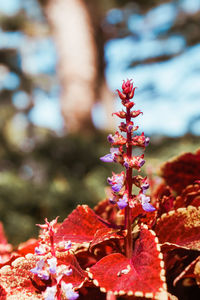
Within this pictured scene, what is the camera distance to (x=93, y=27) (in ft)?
13.3

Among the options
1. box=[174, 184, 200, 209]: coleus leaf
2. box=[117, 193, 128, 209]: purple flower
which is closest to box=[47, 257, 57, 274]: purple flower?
box=[117, 193, 128, 209]: purple flower

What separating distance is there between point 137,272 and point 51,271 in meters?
0.10

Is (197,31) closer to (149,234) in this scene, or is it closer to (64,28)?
(64,28)

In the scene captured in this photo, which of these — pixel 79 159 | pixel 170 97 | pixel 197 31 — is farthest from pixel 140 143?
pixel 170 97

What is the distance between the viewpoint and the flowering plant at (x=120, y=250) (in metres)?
0.40

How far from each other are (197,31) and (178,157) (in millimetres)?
5468

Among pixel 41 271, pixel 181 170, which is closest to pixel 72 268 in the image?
pixel 41 271

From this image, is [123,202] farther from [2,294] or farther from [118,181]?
[2,294]

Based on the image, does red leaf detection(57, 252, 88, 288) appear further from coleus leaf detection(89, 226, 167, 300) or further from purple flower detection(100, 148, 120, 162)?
purple flower detection(100, 148, 120, 162)

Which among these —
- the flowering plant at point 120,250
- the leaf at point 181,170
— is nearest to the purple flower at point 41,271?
the flowering plant at point 120,250

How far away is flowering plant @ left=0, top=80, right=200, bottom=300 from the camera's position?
0.40 meters

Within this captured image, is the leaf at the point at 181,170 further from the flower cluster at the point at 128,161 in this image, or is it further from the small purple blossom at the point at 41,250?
the small purple blossom at the point at 41,250

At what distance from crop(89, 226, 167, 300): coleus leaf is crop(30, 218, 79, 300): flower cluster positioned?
0.03 metres

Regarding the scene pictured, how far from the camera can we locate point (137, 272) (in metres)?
0.41
